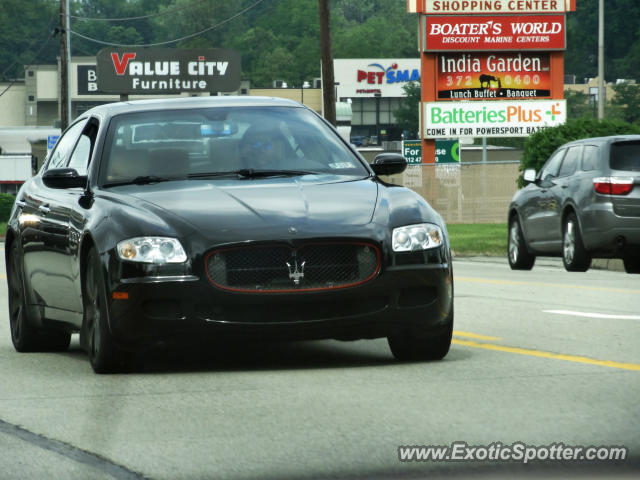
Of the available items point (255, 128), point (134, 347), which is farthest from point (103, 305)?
point (255, 128)

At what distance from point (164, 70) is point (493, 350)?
159ft

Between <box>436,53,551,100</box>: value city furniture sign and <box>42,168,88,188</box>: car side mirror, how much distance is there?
3530 cm

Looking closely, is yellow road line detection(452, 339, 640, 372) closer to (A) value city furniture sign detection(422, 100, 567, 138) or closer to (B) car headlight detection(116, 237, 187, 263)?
(B) car headlight detection(116, 237, 187, 263)

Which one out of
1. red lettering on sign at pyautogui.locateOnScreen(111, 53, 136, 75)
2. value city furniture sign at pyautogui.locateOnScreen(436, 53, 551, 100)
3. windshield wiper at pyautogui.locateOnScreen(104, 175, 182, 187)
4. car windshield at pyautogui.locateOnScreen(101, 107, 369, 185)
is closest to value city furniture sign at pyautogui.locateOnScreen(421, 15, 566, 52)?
value city furniture sign at pyautogui.locateOnScreen(436, 53, 551, 100)

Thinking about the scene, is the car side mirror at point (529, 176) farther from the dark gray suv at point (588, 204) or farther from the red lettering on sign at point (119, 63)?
the red lettering on sign at point (119, 63)

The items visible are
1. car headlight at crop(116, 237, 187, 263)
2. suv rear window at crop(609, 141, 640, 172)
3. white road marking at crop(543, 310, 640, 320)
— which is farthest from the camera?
suv rear window at crop(609, 141, 640, 172)

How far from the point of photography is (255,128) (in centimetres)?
957

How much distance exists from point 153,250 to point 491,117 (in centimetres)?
3806

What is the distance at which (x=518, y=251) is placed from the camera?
68.1 ft

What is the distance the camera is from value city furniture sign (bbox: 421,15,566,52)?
43.6 m

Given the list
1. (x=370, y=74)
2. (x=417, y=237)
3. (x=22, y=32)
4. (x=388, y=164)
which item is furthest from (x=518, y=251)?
(x=22, y=32)

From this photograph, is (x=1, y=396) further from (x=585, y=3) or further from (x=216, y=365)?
(x=585, y=3)

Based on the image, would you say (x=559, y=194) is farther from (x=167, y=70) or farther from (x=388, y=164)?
(x=167, y=70)

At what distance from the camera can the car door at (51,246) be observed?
9.37 meters
